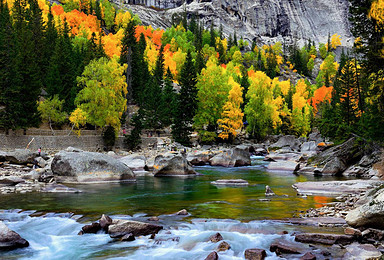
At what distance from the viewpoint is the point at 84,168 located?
21938 mm

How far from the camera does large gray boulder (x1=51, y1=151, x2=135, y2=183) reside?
21750 millimetres

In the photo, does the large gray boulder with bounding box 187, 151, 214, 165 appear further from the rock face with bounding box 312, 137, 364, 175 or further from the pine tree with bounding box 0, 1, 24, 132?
the pine tree with bounding box 0, 1, 24, 132

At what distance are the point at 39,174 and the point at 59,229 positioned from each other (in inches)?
529

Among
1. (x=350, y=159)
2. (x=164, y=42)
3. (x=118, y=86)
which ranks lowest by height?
(x=350, y=159)

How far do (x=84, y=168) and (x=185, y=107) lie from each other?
109ft

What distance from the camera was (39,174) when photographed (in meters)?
22.7

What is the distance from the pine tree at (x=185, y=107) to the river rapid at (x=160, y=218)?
32.1 meters

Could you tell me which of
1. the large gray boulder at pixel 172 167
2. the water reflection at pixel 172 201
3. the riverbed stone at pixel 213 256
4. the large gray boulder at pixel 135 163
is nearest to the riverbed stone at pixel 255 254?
the riverbed stone at pixel 213 256

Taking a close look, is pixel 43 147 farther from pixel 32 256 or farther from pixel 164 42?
pixel 164 42

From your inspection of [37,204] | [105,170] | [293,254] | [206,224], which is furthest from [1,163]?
[293,254]

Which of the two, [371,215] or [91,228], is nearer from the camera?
[371,215]

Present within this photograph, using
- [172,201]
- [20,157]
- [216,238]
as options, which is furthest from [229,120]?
[216,238]

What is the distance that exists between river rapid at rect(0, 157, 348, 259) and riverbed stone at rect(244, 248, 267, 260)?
0.53ft

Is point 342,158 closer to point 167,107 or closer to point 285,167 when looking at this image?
point 285,167
